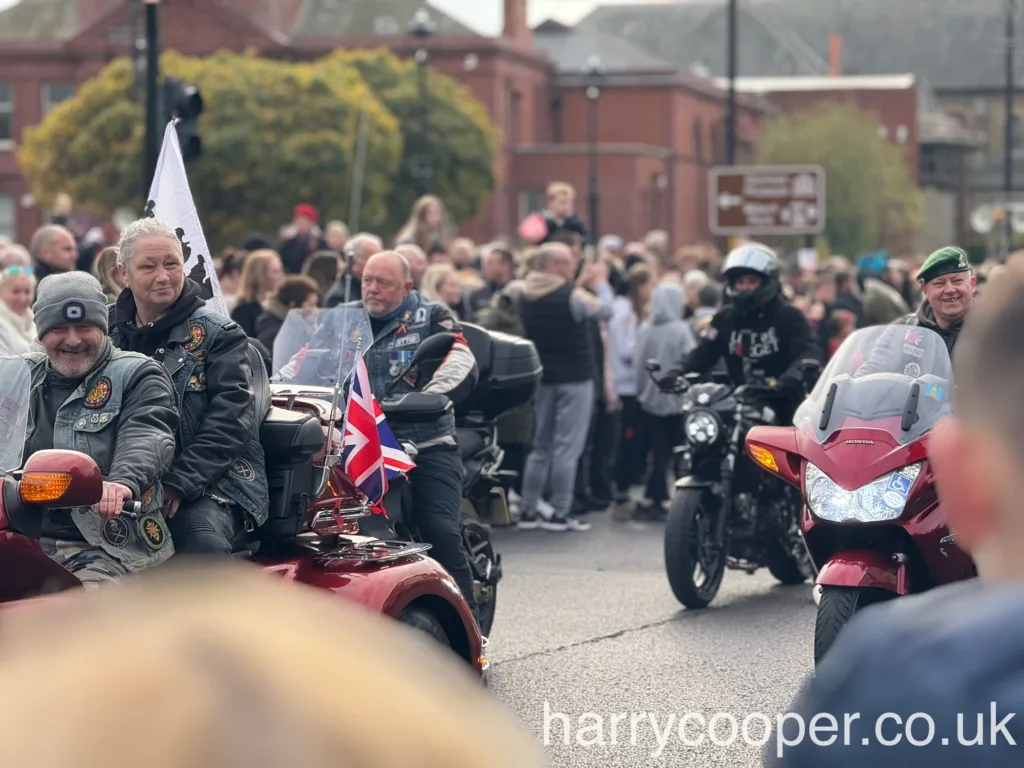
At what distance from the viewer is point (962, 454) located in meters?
1.65

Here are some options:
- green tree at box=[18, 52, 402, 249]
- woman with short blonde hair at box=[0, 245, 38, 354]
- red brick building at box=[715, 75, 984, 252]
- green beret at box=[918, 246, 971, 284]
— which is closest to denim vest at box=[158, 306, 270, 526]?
green beret at box=[918, 246, 971, 284]

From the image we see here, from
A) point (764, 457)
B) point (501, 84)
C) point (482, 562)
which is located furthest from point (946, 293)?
point (501, 84)

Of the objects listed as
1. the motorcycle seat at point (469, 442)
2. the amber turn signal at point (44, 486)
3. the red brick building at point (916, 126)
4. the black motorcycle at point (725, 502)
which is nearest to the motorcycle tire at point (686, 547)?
the black motorcycle at point (725, 502)

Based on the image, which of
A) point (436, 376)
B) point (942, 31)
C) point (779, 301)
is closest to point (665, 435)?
point (779, 301)

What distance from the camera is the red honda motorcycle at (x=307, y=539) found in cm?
471

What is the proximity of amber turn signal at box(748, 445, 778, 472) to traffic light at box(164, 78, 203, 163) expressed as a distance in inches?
299

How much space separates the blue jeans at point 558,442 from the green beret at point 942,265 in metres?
5.40

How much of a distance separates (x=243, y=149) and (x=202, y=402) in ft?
174

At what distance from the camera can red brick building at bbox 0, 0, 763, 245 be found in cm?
7531

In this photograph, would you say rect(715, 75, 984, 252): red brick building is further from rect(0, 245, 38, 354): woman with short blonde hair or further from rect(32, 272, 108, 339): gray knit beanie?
rect(32, 272, 108, 339): gray knit beanie

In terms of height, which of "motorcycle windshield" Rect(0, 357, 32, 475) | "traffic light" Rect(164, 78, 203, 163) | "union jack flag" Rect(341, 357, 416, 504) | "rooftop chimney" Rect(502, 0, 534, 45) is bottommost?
"union jack flag" Rect(341, 357, 416, 504)

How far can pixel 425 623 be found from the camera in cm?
601

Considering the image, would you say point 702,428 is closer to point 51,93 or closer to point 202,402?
point 202,402

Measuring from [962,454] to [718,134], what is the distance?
306 feet
